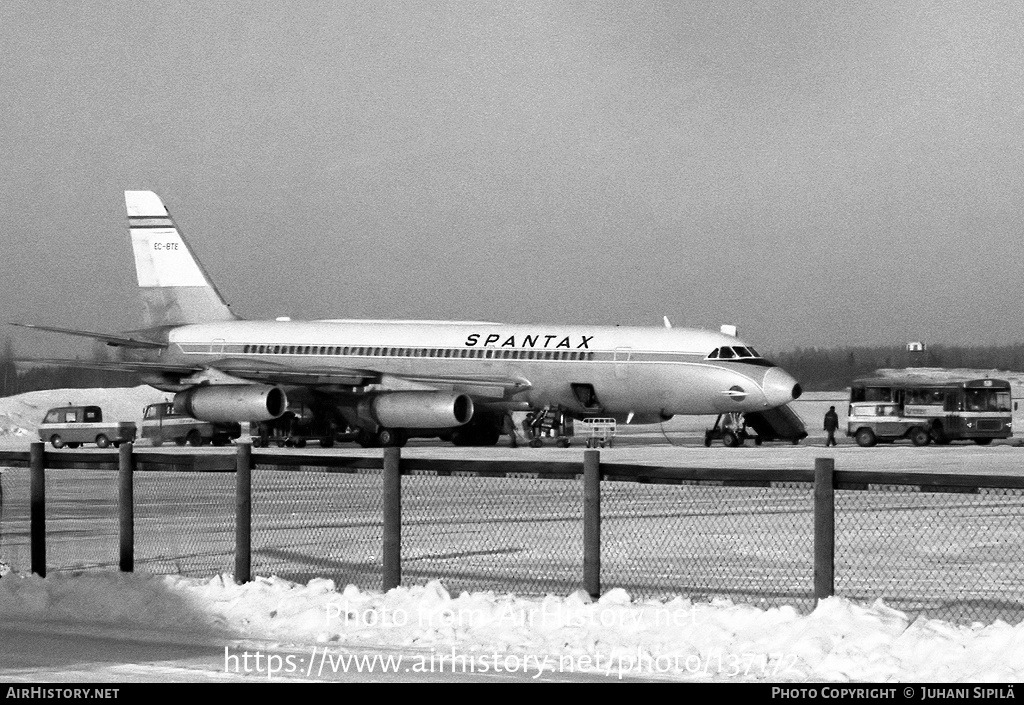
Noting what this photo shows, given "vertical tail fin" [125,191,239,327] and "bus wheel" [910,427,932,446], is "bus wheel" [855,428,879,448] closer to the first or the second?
"bus wheel" [910,427,932,446]

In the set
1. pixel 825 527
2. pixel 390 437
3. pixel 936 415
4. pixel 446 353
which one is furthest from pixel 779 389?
pixel 825 527

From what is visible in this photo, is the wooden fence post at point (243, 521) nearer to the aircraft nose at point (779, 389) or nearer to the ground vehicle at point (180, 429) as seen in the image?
the aircraft nose at point (779, 389)

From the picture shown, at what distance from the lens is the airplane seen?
38938 millimetres

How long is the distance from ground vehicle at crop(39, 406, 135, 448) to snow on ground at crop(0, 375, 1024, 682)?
124 feet

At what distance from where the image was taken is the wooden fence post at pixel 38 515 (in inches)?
509

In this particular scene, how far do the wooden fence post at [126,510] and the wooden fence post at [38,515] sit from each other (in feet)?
2.30

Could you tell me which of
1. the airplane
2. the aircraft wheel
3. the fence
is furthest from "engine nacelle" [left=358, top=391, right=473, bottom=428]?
the fence

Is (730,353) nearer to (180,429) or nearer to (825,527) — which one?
(180,429)

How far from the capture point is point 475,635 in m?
9.52

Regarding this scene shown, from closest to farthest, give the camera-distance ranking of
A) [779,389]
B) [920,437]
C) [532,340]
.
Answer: [779,389]
[532,340]
[920,437]

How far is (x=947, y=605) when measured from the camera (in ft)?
34.6

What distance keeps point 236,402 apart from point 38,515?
2841cm
